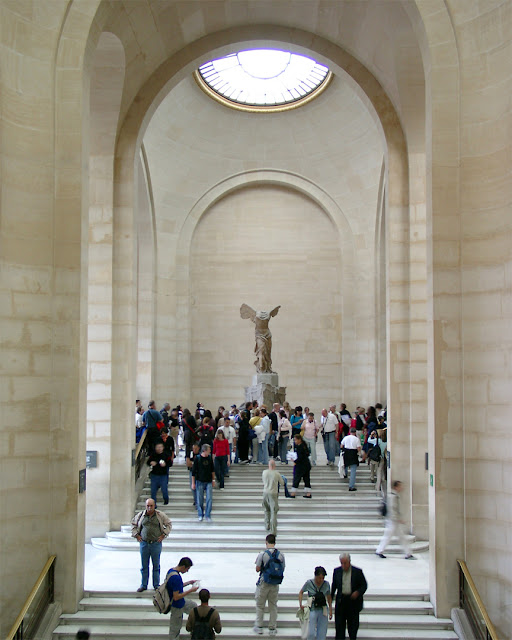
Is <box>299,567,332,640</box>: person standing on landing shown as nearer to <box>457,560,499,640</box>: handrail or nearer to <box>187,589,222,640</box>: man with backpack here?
<box>187,589,222,640</box>: man with backpack

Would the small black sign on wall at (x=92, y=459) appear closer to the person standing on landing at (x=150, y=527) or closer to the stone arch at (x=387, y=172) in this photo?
the stone arch at (x=387, y=172)

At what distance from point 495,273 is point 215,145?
15931 mm

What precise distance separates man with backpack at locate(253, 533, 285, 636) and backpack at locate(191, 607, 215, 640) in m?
1.43

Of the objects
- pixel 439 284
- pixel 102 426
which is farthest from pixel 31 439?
pixel 439 284

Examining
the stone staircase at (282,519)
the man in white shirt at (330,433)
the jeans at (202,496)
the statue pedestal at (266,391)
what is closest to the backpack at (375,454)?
the stone staircase at (282,519)

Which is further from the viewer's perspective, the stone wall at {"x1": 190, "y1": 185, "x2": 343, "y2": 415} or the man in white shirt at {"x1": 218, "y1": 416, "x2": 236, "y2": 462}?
the stone wall at {"x1": 190, "y1": 185, "x2": 343, "y2": 415}

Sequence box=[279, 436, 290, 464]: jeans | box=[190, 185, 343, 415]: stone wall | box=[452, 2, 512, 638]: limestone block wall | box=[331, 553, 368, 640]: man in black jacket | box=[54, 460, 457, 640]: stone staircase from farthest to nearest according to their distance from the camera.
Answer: box=[190, 185, 343, 415]: stone wall
box=[279, 436, 290, 464]: jeans
box=[54, 460, 457, 640]: stone staircase
box=[452, 2, 512, 638]: limestone block wall
box=[331, 553, 368, 640]: man in black jacket

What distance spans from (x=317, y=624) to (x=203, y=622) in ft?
5.18

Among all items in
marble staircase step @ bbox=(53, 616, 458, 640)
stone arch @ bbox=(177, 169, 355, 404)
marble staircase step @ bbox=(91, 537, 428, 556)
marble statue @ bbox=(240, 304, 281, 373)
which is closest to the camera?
marble staircase step @ bbox=(53, 616, 458, 640)

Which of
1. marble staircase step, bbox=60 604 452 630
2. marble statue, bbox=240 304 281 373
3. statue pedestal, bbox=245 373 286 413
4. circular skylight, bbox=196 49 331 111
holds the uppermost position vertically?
circular skylight, bbox=196 49 331 111

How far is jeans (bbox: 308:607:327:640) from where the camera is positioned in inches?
324

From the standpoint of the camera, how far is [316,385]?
2478 cm

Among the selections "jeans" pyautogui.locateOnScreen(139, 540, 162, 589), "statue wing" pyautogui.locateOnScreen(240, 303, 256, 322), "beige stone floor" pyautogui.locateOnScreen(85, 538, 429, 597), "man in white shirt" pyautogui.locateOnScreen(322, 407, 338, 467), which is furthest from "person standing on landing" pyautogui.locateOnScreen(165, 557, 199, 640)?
"statue wing" pyautogui.locateOnScreen(240, 303, 256, 322)

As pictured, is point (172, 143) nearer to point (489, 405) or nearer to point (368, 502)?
point (368, 502)
